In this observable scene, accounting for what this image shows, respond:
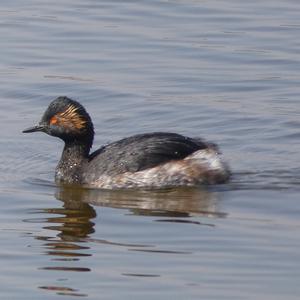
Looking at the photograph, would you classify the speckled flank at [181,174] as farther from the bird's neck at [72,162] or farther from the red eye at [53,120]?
the red eye at [53,120]

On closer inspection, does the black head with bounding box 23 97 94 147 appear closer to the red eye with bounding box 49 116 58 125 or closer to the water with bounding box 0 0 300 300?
the red eye with bounding box 49 116 58 125

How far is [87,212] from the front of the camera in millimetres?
11250

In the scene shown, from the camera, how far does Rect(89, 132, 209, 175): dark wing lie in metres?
12.3

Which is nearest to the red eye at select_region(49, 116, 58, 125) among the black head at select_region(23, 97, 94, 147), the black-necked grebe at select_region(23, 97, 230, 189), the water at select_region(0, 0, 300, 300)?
the black head at select_region(23, 97, 94, 147)

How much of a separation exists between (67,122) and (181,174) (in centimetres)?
127

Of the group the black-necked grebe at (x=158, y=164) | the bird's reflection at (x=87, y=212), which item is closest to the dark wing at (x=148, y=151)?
the black-necked grebe at (x=158, y=164)

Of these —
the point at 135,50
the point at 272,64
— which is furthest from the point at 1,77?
the point at 272,64

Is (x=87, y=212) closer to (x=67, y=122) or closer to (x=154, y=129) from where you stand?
(x=67, y=122)

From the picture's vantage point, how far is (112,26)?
18938 millimetres

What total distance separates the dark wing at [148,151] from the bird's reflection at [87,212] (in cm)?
29

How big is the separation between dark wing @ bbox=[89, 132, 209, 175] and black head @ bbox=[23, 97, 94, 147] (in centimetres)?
54

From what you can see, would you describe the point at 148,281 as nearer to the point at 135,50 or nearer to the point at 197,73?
the point at 197,73

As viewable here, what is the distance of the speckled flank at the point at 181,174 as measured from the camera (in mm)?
12289

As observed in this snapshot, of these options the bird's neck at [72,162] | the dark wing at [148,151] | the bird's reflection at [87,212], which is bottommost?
the bird's reflection at [87,212]
